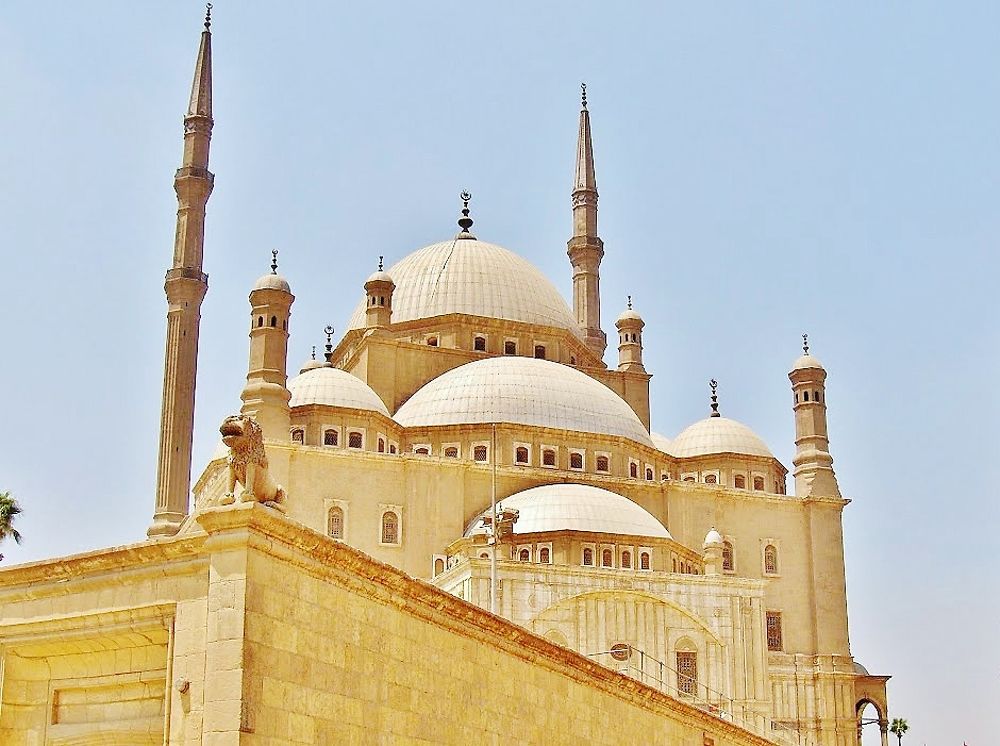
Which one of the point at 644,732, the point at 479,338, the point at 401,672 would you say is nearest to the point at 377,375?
the point at 479,338

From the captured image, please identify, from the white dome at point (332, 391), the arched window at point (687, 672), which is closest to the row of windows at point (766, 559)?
the arched window at point (687, 672)

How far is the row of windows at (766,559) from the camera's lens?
106ft

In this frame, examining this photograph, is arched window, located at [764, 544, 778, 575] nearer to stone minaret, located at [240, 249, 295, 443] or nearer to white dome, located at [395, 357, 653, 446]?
white dome, located at [395, 357, 653, 446]

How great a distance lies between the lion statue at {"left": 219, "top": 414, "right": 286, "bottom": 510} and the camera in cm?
789

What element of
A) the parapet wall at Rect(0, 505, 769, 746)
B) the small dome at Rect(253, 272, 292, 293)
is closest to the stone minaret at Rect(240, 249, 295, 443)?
the small dome at Rect(253, 272, 292, 293)

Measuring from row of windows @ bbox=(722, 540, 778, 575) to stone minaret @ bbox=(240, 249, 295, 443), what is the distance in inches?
422

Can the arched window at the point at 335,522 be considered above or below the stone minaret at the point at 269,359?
below

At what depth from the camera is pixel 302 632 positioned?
8.01 metres

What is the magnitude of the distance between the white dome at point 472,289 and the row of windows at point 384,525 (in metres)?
8.38

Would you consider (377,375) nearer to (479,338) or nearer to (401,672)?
(479,338)

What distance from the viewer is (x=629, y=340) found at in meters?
38.8

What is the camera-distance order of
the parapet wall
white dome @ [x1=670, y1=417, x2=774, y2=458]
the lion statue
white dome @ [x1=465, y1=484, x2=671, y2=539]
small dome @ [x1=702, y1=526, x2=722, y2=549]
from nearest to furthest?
the parapet wall
the lion statue
white dome @ [x1=465, y1=484, x2=671, y2=539]
small dome @ [x1=702, y1=526, x2=722, y2=549]
white dome @ [x1=670, y1=417, x2=774, y2=458]

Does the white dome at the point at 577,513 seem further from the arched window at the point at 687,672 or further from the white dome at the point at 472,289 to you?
the white dome at the point at 472,289

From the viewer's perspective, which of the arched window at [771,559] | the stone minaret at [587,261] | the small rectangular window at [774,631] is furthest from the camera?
the stone minaret at [587,261]
